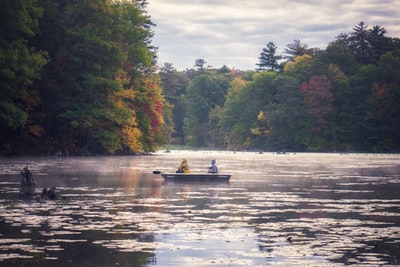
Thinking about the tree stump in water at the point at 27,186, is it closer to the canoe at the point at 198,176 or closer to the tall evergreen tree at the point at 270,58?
the canoe at the point at 198,176

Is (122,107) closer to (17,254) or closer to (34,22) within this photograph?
(34,22)

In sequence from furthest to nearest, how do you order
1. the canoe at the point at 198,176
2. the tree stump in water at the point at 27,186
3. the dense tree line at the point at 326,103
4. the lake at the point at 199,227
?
the dense tree line at the point at 326,103
the canoe at the point at 198,176
the tree stump in water at the point at 27,186
the lake at the point at 199,227

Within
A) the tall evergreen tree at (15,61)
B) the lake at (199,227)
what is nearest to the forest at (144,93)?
the tall evergreen tree at (15,61)

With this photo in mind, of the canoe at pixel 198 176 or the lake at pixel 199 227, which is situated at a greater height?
the canoe at pixel 198 176

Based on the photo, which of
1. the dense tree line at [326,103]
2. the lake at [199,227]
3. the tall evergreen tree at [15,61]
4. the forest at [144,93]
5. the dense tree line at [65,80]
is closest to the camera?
the lake at [199,227]

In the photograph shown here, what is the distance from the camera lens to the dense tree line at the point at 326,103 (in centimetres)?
13275

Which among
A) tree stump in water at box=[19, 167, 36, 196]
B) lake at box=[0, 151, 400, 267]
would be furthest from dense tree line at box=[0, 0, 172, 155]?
tree stump in water at box=[19, 167, 36, 196]

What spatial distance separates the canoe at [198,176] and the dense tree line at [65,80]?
32.4 m

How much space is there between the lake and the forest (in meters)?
40.0

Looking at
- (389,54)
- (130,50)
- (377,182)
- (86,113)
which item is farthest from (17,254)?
(389,54)

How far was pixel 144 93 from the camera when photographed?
9988 centimetres

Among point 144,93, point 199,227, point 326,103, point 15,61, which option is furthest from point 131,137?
point 199,227

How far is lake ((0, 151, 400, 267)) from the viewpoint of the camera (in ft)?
51.5

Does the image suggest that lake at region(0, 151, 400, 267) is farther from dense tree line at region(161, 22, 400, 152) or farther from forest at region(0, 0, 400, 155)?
dense tree line at region(161, 22, 400, 152)
